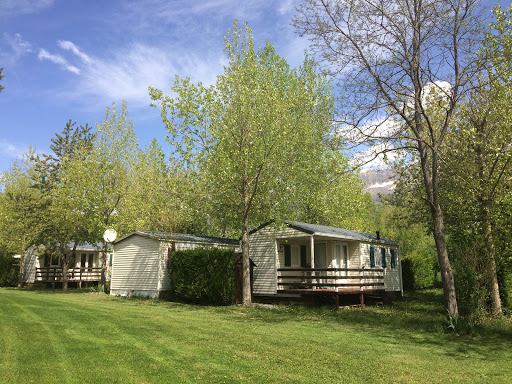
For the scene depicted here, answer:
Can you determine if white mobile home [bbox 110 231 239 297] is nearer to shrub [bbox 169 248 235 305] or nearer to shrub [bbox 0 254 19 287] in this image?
shrub [bbox 169 248 235 305]

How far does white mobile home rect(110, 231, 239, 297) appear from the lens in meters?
19.9

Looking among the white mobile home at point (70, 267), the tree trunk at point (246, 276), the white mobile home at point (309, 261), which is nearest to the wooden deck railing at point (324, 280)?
the white mobile home at point (309, 261)

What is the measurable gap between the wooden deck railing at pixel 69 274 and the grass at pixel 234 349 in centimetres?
1885

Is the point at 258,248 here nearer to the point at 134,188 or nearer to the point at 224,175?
the point at 224,175

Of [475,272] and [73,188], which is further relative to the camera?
[73,188]

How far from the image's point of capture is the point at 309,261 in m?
20.9

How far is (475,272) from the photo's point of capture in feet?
41.2

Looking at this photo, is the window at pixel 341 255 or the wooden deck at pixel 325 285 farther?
the window at pixel 341 255

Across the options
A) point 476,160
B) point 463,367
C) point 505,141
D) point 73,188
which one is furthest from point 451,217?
point 73,188

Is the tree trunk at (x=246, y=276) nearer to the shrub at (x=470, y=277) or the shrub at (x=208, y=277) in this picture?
the shrub at (x=208, y=277)

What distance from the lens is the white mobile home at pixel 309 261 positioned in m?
18.5

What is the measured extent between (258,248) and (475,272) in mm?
10298

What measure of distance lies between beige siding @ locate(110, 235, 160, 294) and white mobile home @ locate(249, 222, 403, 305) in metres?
4.86

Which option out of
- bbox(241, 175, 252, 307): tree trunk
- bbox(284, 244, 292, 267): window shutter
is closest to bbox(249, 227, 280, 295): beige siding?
bbox(284, 244, 292, 267): window shutter
